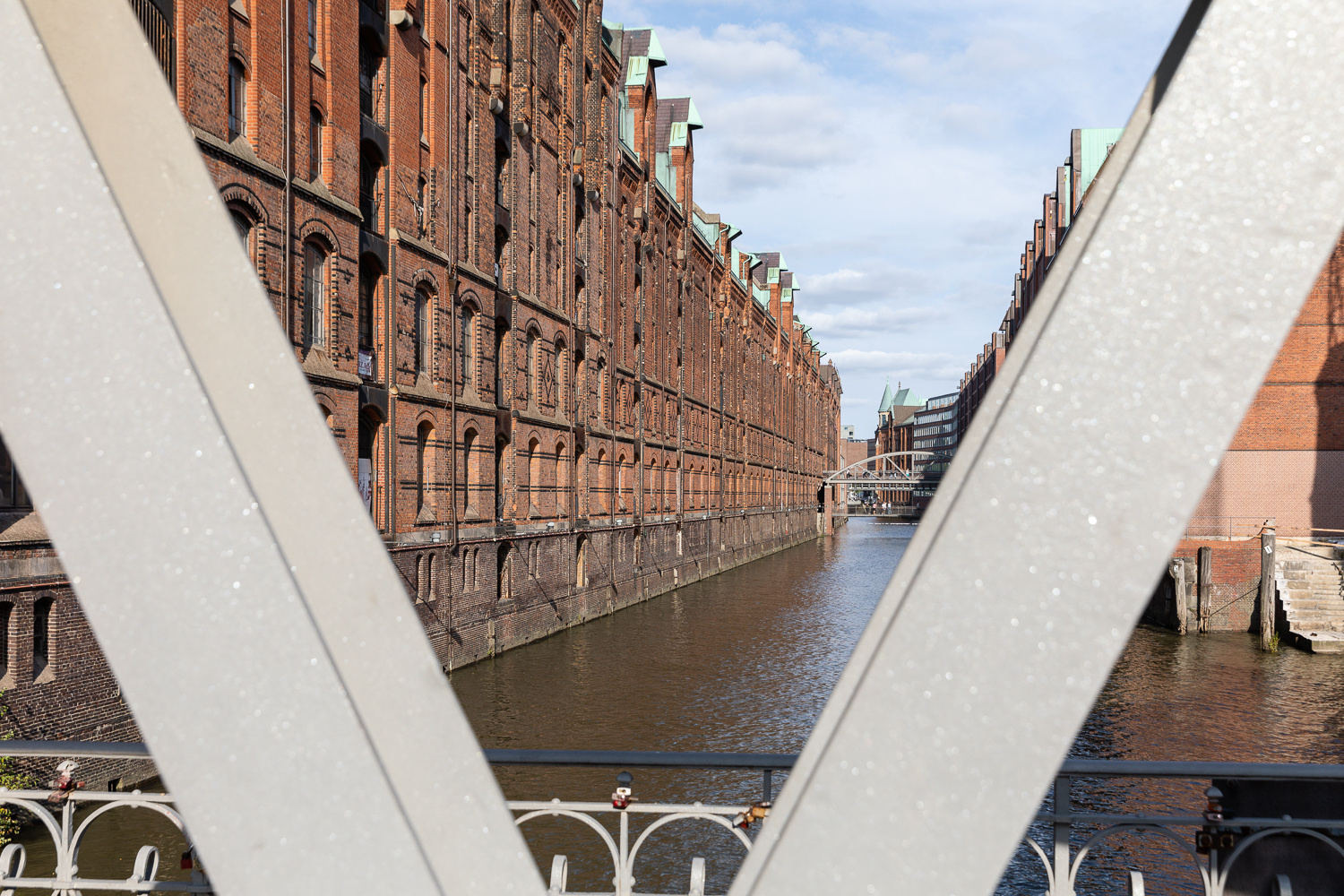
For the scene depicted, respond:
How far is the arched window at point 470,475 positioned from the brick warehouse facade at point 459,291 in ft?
0.13

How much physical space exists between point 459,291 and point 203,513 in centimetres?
1936

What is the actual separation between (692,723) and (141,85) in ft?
50.4

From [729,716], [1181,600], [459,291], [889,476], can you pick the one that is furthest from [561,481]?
[889,476]

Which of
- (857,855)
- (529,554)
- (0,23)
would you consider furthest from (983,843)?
(529,554)

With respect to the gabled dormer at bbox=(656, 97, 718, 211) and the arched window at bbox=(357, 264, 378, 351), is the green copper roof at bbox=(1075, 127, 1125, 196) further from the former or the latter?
the arched window at bbox=(357, 264, 378, 351)

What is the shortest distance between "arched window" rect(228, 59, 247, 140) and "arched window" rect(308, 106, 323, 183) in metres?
1.53

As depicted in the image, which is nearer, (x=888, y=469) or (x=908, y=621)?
(x=908, y=621)

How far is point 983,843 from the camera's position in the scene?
0.74 meters

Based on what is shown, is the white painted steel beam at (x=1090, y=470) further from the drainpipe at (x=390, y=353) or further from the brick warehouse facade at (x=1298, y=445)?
the brick warehouse facade at (x=1298, y=445)

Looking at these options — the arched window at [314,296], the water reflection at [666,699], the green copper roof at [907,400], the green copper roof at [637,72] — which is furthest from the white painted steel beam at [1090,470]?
the green copper roof at [907,400]

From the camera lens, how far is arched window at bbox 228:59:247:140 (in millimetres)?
13211

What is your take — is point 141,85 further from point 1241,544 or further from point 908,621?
point 1241,544

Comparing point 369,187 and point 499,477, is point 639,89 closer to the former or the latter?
point 499,477

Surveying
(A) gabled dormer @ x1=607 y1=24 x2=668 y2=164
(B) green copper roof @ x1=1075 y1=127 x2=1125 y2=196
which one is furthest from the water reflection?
(B) green copper roof @ x1=1075 y1=127 x2=1125 y2=196
